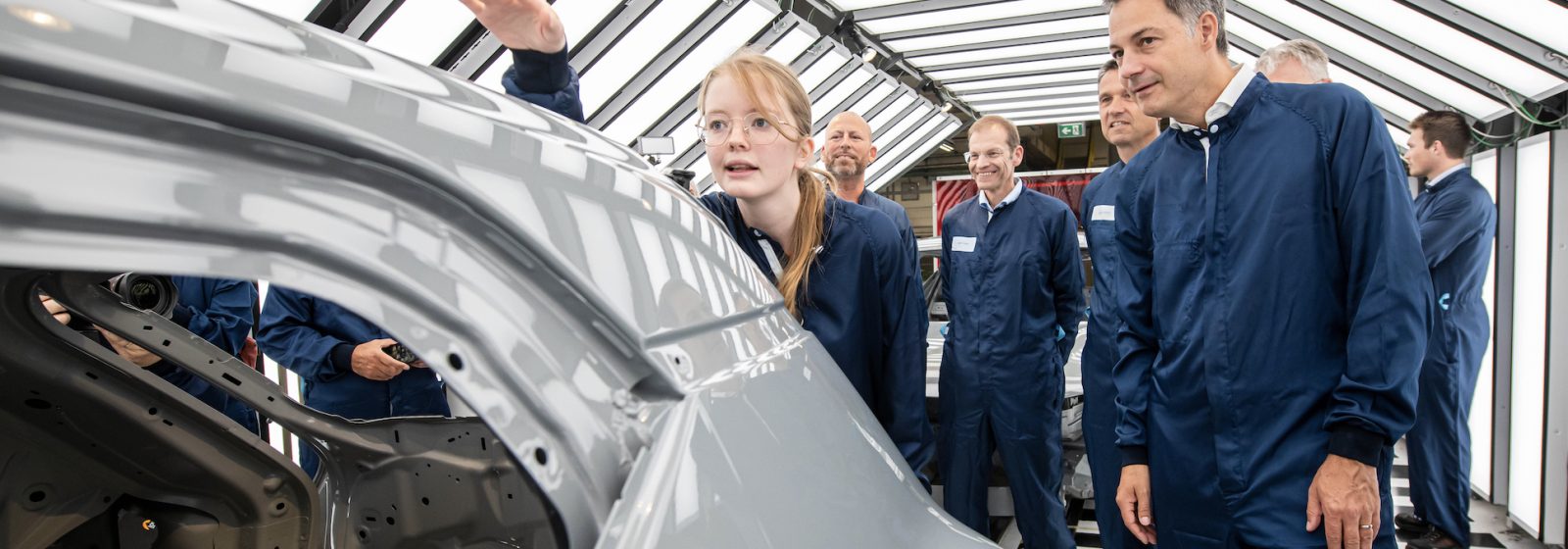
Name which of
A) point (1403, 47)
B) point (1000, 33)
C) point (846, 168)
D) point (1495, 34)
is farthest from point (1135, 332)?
→ point (1000, 33)

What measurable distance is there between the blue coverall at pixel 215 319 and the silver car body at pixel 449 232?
84.4 inches

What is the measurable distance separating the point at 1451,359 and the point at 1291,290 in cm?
293

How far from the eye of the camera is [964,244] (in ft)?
10.8

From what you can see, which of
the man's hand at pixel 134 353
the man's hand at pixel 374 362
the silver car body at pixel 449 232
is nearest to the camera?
the silver car body at pixel 449 232

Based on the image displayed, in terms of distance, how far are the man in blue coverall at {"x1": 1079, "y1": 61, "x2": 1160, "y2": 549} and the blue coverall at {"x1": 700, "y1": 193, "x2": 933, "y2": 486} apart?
1.13 metres

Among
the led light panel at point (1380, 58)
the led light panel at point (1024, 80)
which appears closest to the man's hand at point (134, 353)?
the led light panel at point (1380, 58)

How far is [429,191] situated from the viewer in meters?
0.67

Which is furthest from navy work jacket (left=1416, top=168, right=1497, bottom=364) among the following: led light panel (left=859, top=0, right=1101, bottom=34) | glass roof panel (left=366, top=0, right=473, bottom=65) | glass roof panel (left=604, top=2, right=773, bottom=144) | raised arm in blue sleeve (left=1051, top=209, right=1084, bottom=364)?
glass roof panel (left=366, top=0, right=473, bottom=65)

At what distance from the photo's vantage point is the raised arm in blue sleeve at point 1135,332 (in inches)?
65.5

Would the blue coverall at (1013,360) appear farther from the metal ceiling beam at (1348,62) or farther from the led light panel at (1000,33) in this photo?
the led light panel at (1000,33)

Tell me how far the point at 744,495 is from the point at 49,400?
99cm

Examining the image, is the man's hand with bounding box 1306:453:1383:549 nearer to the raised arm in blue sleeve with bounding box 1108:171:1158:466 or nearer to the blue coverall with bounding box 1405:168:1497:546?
the raised arm in blue sleeve with bounding box 1108:171:1158:466

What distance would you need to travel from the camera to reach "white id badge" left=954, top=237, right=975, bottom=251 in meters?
3.28

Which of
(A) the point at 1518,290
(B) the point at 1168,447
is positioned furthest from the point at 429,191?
(A) the point at 1518,290
